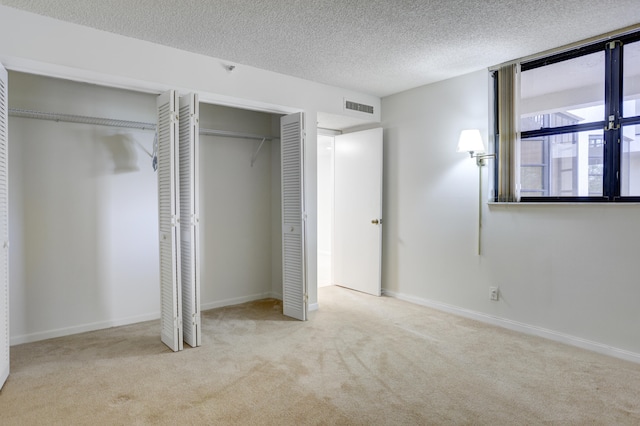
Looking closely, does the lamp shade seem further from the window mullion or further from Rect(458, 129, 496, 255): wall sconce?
the window mullion

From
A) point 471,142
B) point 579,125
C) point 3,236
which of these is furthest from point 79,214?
point 579,125

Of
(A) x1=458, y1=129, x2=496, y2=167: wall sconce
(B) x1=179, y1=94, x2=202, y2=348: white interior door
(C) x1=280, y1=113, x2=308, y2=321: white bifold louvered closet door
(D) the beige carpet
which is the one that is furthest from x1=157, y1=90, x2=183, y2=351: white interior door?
(A) x1=458, y1=129, x2=496, y2=167: wall sconce

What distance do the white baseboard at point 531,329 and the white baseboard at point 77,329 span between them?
2.98m

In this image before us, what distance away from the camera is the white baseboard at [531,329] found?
303 cm

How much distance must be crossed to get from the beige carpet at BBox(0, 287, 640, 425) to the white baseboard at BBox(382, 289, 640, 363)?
100 mm

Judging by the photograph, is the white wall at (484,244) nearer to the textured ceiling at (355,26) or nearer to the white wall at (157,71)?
the textured ceiling at (355,26)

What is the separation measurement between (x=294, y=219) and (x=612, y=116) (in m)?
2.90

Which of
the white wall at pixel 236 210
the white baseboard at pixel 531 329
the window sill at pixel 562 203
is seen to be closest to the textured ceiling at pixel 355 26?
the white wall at pixel 236 210

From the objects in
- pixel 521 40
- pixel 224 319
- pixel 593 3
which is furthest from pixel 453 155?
pixel 224 319

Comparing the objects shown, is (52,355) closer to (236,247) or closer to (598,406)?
(236,247)

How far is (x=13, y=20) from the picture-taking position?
264cm

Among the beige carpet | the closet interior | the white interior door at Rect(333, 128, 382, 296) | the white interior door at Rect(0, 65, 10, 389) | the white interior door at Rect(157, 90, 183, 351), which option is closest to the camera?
the beige carpet

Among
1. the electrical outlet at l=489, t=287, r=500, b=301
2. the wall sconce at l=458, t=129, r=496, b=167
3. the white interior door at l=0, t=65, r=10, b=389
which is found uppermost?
the wall sconce at l=458, t=129, r=496, b=167

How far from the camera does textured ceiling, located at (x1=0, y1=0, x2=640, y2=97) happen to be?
2.62m
